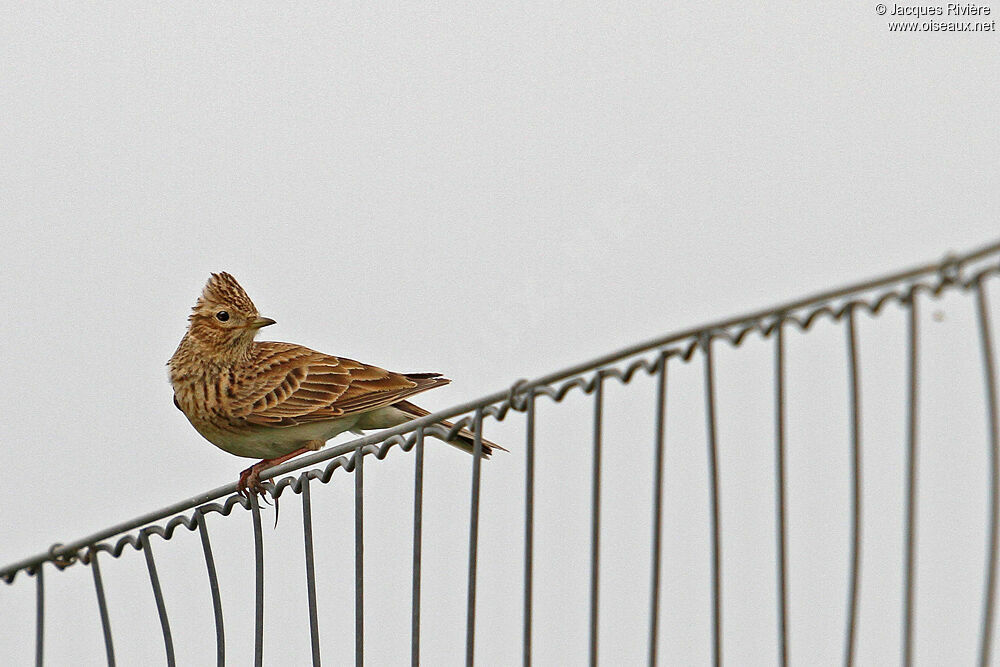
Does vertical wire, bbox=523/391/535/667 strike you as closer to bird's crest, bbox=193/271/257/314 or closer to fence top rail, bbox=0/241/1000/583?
fence top rail, bbox=0/241/1000/583

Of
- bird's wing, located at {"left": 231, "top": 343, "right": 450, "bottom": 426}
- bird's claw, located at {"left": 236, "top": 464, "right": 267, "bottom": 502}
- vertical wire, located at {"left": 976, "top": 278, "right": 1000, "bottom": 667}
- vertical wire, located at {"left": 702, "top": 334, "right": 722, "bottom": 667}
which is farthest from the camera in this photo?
bird's wing, located at {"left": 231, "top": 343, "right": 450, "bottom": 426}

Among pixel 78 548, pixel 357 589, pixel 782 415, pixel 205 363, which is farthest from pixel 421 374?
pixel 782 415

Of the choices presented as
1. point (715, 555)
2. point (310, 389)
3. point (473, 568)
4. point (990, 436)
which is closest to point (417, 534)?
point (473, 568)

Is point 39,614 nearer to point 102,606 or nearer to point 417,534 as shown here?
point 102,606

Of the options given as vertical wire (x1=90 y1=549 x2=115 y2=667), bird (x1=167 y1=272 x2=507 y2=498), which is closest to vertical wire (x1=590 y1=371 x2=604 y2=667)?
vertical wire (x1=90 y1=549 x2=115 y2=667)

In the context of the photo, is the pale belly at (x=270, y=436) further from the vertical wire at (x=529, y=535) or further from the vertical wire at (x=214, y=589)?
the vertical wire at (x=529, y=535)

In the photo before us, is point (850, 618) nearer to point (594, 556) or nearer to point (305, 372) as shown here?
point (594, 556)
